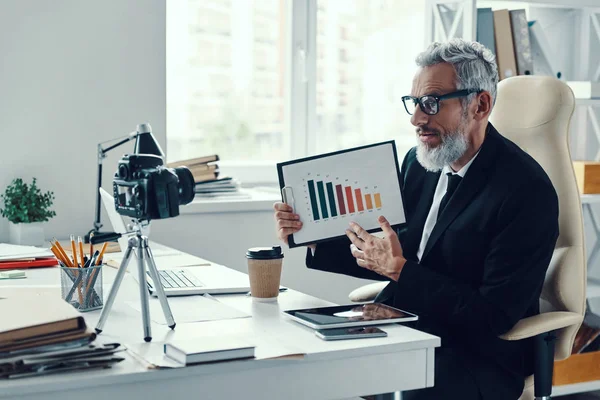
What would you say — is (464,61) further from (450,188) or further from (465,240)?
(465,240)

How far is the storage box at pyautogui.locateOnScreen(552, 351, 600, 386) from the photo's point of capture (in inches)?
119

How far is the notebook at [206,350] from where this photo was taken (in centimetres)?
130

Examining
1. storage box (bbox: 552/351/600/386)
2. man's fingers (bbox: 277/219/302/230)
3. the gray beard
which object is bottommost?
storage box (bbox: 552/351/600/386)

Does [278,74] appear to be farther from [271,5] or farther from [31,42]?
[31,42]

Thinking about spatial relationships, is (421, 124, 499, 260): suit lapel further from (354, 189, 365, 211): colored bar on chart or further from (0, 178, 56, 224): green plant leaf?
(0, 178, 56, 224): green plant leaf

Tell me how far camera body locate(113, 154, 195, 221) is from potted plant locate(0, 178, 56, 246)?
1.29m

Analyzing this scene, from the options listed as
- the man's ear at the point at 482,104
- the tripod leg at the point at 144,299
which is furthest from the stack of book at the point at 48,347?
the man's ear at the point at 482,104

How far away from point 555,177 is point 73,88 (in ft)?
5.47

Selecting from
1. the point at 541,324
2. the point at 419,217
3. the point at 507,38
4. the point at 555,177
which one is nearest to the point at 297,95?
the point at 507,38

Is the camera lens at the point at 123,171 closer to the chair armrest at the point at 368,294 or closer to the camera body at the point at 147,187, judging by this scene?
the camera body at the point at 147,187

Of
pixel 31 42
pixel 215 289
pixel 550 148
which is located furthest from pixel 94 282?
pixel 31 42

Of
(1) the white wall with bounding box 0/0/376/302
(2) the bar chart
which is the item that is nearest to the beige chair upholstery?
(2) the bar chart

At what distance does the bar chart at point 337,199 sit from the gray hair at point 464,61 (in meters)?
0.36

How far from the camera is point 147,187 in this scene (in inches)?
55.6
